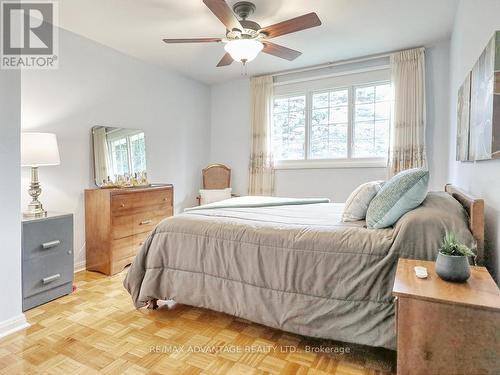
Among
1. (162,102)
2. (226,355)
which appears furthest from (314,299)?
(162,102)

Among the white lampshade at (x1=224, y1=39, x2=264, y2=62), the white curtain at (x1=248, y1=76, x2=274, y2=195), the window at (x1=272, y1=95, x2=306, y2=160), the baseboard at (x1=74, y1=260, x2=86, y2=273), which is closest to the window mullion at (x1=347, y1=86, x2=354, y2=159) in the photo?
the window at (x1=272, y1=95, x2=306, y2=160)

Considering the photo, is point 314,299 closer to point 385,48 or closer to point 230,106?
point 385,48

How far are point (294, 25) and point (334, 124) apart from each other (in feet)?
6.72

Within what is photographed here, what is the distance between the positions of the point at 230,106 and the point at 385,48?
237cm

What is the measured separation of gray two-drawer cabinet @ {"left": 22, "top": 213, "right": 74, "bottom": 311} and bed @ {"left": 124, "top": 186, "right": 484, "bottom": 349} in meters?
0.75

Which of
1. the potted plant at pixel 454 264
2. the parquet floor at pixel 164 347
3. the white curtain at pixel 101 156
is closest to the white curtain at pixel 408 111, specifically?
A: the parquet floor at pixel 164 347

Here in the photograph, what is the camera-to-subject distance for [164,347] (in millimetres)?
1751

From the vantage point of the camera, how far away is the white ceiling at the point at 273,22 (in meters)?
2.57

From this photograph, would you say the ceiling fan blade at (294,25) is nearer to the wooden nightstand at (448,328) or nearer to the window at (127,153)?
the wooden nightstand at (448,328)

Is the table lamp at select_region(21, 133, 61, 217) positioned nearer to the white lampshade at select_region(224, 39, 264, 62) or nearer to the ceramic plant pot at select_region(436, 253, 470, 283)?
the white lampshade at select_region(224, 39, 264, 62)

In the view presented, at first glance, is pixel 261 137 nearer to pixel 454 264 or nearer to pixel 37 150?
pixel 37 150

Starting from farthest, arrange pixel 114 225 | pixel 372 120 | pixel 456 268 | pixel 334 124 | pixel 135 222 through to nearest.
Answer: pixel 334 124, pixel 372 120, pixel 135 222, pixel 114 225, pixel 456 268

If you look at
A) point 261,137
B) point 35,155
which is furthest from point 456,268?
point 261,137

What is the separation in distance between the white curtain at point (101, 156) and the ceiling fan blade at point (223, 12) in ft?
6.20
